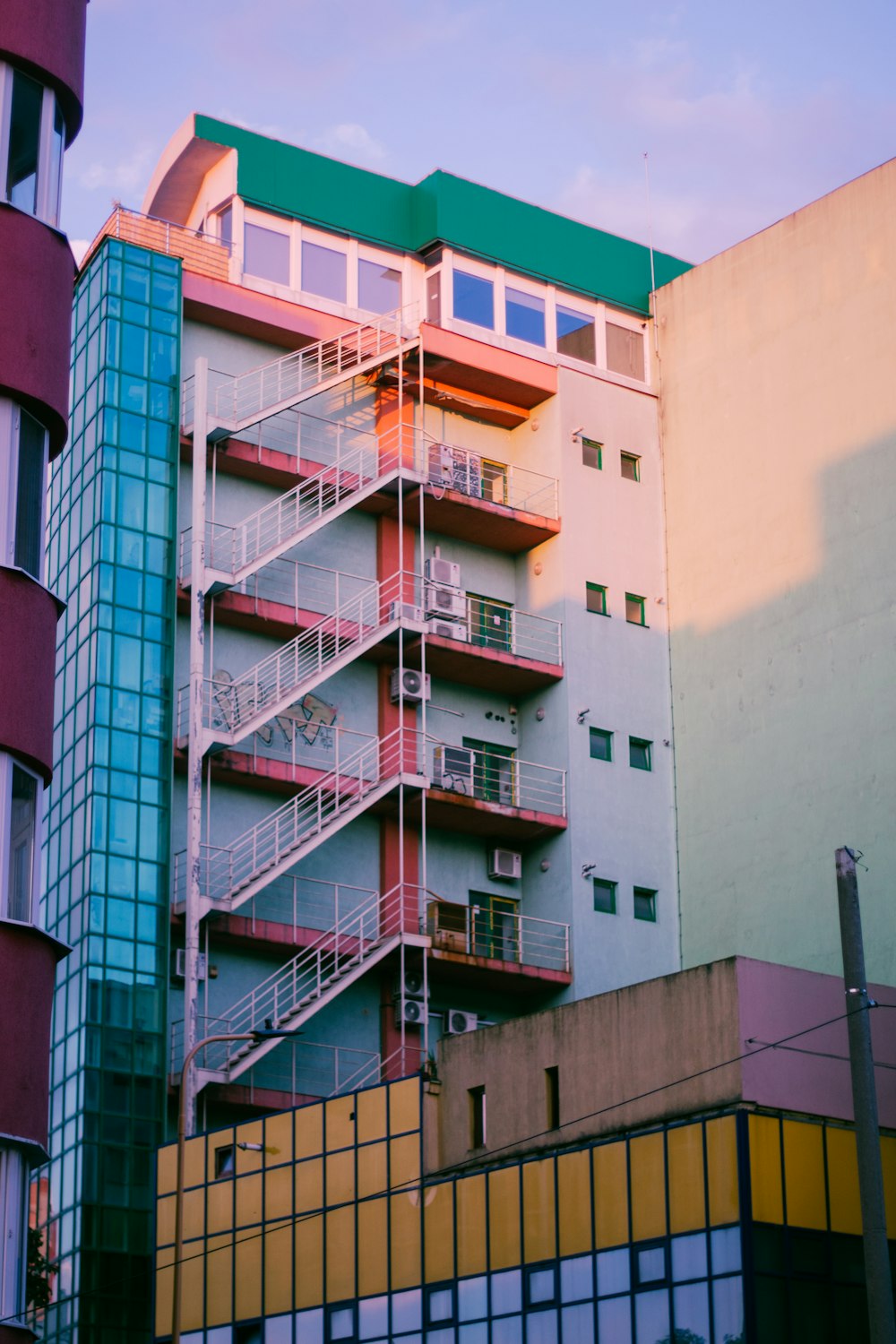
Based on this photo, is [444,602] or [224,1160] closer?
[224,1160]

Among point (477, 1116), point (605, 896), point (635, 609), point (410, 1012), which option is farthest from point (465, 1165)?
point (635, 609)

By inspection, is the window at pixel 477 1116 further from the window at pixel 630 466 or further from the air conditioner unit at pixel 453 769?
the window at pixel 630 466

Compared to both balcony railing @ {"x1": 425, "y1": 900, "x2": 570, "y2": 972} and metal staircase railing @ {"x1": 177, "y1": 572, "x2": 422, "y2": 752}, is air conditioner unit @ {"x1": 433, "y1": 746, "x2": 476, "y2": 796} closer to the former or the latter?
balcony railing @ {"x1": 425, "y1": 900, "x2": 570, "y2": 972}

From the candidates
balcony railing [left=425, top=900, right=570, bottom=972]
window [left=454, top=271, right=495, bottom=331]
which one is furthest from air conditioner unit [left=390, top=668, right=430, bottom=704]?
window [left=454, top=271, right=495, bottom=331]

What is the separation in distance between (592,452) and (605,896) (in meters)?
12.2

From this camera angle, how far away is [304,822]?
1877 inches

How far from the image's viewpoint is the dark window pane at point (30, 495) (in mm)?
19547

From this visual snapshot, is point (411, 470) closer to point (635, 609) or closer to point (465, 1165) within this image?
point (635, 609)

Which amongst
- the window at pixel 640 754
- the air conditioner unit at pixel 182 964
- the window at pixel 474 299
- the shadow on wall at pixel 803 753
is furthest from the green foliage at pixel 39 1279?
the window at pixel 474 299

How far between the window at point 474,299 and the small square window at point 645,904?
1556 centimetres

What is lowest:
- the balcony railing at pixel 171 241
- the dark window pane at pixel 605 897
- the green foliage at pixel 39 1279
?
the green foliage at pixel 39 1279

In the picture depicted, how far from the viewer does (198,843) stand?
4556cm

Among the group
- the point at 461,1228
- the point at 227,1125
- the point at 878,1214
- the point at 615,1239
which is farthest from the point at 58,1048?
the point at 878,1214

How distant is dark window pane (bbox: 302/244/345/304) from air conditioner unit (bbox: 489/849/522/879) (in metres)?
14.8
